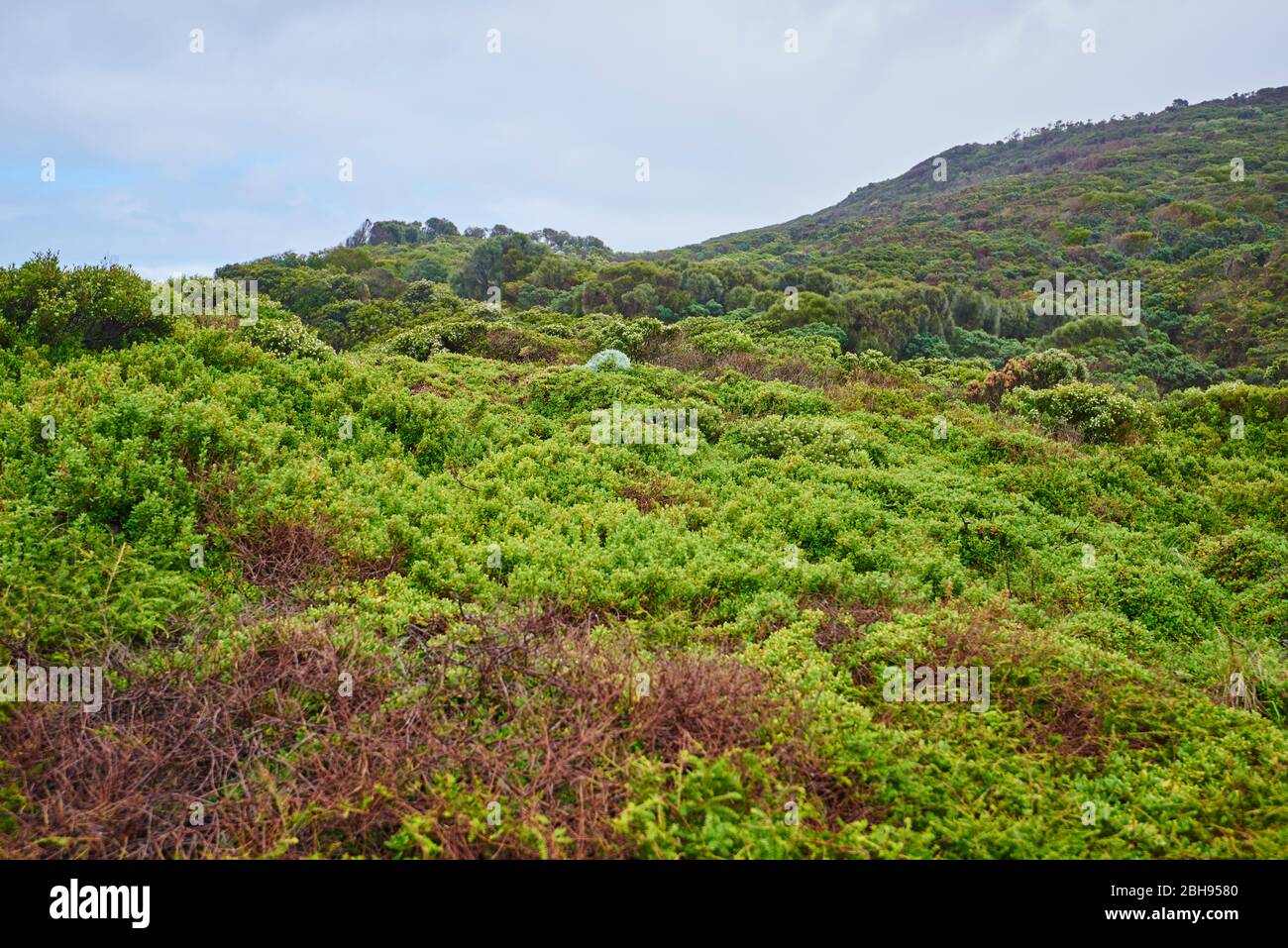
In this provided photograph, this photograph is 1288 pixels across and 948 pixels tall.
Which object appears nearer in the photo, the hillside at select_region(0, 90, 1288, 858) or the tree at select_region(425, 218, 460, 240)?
the hillside at select_region(0, 90, 1288, 858)

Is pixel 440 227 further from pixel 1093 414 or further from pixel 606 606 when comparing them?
pixel 606 606

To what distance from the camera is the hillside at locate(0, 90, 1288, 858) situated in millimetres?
3525

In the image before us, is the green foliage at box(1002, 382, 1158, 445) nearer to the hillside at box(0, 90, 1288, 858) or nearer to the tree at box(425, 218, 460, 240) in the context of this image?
the hillside at box(0, 90, 1288, 858)

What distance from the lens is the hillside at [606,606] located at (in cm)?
353

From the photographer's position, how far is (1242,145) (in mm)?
58875

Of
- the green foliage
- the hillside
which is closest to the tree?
the hillside

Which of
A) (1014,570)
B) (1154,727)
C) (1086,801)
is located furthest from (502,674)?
(1014,570)

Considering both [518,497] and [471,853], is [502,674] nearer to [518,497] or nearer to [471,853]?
[471,853]

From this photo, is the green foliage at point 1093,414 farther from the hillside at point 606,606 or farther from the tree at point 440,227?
the tree at point 440,227

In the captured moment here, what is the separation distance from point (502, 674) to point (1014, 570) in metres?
6.38

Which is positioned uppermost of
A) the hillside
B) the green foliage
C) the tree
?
the tree

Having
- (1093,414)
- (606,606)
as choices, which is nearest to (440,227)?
(1093,414)

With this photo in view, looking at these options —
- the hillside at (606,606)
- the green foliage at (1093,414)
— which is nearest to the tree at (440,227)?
the hillside at (606,606)

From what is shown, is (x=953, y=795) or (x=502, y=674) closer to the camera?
(x=953, y=795)
